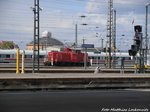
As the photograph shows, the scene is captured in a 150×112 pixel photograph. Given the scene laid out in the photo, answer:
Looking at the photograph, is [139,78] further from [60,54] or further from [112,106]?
[60,54]

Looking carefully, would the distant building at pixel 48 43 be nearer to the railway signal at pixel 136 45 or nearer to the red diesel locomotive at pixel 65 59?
the red diesel locomotive at pixel 65 59

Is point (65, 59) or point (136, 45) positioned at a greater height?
point (136, 45)

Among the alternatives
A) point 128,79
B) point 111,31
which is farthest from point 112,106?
point 111,31

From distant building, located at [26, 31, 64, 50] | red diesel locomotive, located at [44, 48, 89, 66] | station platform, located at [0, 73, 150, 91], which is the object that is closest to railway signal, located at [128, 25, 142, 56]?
station platform, located at [0, 73, 150, 91]

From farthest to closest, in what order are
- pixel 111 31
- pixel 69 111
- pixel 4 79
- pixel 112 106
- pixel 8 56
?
pixel 8 56 < pixel 111 31 < pixel 4 79 < pixel 112 106 < pixel 69 111

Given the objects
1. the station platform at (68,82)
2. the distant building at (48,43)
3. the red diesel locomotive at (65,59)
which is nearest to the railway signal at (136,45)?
the station platform at (68,82)

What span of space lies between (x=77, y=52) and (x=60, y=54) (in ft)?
9.49

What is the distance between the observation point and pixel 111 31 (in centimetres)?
5422

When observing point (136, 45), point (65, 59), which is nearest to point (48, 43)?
point (65, 59)

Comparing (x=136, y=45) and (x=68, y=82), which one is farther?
(x=136, y=45)

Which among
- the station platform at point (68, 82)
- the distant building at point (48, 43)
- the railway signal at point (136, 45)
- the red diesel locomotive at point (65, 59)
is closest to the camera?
the station platform at point (68, 82)

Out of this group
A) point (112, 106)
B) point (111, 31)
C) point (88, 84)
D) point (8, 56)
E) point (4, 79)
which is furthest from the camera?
point (8, 56)

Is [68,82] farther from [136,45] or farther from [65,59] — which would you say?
[65,59]

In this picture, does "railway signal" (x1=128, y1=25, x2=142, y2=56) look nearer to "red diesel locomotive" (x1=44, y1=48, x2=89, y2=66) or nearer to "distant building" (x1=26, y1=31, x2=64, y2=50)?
"red diesel locomotive" (x1=44, y1=48, x2=89, y2=66)
